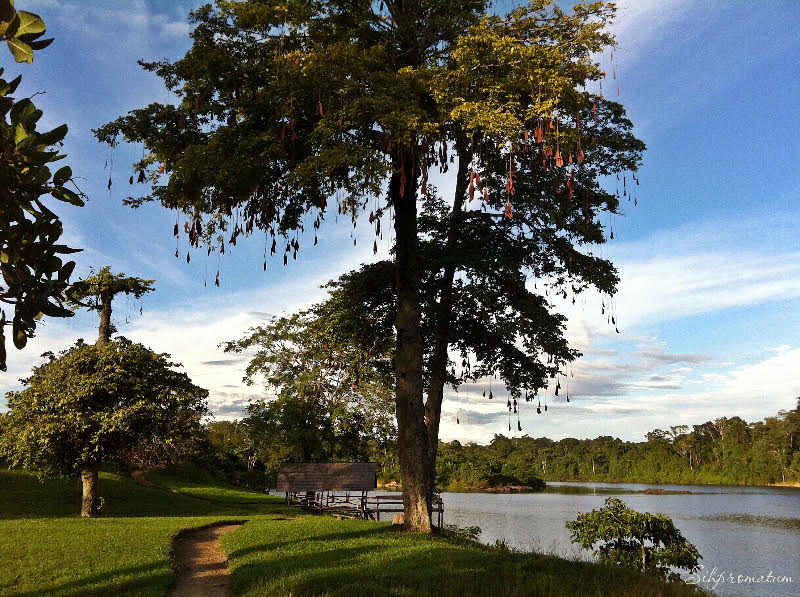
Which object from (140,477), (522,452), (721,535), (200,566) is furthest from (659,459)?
(200,566)

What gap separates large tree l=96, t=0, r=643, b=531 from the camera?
13.7 meters

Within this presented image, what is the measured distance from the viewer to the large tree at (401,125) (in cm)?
1368

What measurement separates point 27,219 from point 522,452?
157m

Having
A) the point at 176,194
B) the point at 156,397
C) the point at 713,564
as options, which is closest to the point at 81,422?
the point at 156,397

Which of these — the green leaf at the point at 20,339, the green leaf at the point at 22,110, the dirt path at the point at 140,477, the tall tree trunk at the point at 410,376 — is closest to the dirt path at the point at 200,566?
the tall tree trunk at the point at 410,376

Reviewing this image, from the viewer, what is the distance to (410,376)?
1689 cm

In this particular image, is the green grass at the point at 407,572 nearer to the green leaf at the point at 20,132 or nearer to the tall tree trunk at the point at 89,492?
the green leaf at the point at 20,132

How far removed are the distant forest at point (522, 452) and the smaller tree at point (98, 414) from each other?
311 centimetres

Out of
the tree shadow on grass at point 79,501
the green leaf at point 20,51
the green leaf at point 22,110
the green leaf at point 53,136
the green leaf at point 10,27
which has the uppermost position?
the green leaf at point 10,27

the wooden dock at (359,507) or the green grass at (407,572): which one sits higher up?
the green grass at (407,572)

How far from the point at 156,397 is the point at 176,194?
37.2 ft

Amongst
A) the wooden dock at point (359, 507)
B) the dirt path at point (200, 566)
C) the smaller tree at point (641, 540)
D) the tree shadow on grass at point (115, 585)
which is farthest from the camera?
the wooden dock at point (359, 507)

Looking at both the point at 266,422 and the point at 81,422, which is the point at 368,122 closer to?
the point at 81,422

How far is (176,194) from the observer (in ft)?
50.7
